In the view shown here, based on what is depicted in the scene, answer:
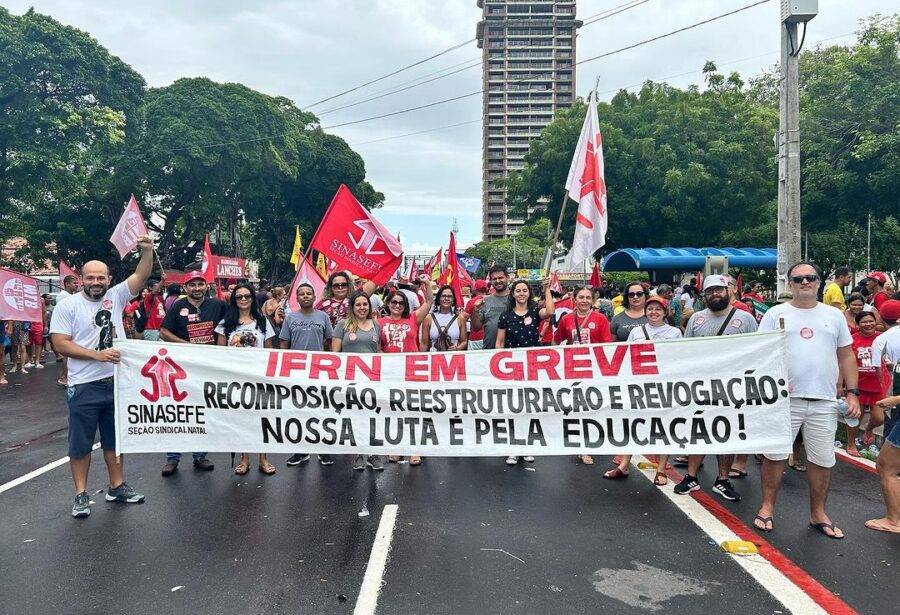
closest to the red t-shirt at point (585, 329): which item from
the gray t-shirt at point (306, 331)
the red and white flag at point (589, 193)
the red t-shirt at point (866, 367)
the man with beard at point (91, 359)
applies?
the red and white flag at point (589, 193)

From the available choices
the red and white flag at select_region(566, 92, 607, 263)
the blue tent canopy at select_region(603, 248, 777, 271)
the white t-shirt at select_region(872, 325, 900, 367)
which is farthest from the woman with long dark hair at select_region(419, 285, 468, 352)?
the blue tent canopy at select_region(603, 248, 777, 271)

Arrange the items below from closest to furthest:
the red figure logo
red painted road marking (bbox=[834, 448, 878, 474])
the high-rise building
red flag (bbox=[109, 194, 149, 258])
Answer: the red figure logo, red painted road marking (bbox=[834, 448, 878, 474]), red flag (bbox=[109, 194, 149, 258]), the high-rise building

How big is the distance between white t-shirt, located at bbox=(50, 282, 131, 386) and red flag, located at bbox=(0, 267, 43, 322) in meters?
6.36

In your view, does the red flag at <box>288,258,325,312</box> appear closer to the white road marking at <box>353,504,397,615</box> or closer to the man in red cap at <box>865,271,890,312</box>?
the white road marking at <box>353,504,397,615</box>

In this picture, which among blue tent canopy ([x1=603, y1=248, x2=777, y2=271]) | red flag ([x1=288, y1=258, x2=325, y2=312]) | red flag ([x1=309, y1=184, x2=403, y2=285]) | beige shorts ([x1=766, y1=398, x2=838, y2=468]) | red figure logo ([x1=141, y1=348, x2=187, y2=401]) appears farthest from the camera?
blue tent canopy ([x1=603, y1=248, x2=777, y2=271])

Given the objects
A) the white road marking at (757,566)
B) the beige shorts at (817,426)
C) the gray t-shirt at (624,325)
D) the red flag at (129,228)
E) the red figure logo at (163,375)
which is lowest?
the white road marking at (757,566)

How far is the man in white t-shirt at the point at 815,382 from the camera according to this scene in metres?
4.52

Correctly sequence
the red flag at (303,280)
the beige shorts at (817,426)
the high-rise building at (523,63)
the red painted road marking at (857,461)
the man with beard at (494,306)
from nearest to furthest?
1. the beige shorts at (817,426)
2. the red painted road marking at (857,461)
3. the man with beard at (494,306)
4. the red flag at (303,280)
5. the high-rise building at (523,63)

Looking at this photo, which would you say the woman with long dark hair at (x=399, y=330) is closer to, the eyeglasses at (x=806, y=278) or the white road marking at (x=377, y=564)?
the white road marking at (x=377, y=564)

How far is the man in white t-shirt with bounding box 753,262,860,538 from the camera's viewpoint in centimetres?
452

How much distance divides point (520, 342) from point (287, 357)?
2319 mm

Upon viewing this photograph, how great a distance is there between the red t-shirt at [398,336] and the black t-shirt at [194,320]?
68.2 inches

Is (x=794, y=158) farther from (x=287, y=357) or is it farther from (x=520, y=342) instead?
(x=287, y=357)

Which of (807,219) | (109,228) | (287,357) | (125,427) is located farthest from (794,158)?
(109,228)
